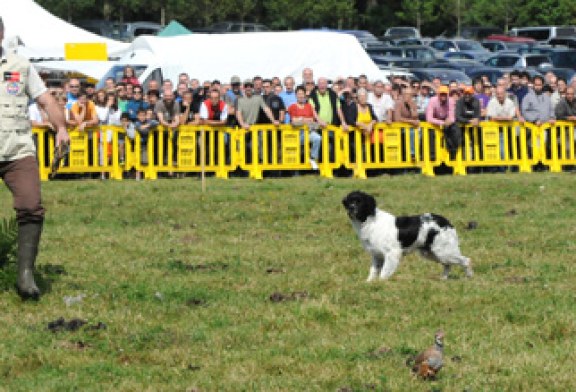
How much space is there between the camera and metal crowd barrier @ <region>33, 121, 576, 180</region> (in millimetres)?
22484

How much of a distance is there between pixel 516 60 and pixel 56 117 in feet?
124

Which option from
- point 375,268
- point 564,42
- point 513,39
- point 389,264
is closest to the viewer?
point 389,264

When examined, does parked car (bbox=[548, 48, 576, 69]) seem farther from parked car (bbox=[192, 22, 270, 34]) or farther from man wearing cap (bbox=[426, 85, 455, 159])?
parked car (bbox=[192, 22, 270, 34])

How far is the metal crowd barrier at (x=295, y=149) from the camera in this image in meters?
22.5

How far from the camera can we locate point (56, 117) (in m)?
9.87

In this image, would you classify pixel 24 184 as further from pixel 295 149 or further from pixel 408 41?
pixel 408 41

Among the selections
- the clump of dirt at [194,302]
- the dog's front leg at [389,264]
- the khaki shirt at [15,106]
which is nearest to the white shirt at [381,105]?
the dog's front leg at [389,264]

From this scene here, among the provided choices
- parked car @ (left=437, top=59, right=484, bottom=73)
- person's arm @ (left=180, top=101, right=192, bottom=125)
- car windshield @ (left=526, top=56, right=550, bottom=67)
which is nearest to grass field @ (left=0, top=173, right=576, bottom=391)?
person's arm @ (left=180, top=101, right=192, bottom=125)

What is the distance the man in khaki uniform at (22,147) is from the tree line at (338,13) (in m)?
61.4

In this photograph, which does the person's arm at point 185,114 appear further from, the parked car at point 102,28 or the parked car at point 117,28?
the parked car at point 102,28

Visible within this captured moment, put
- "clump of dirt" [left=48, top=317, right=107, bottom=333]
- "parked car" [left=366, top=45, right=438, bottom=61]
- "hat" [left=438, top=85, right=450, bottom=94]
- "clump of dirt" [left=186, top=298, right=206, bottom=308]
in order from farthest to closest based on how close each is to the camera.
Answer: "parked car" [left=366, top=45, right=438, bottom=61]
"hat" [left=438, top=85, right=450, bottom=94]
"clump of dirt" [left=186, top=298, right=206, bottom=308]
"clump of dirt" [left=48, top=317, right=107, bottom=333]

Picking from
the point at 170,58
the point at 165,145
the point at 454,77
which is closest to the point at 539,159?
the point at 165,145

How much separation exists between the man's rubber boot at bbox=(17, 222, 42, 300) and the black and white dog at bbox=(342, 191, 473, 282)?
3.05m

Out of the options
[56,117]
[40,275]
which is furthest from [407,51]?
[56,117]
